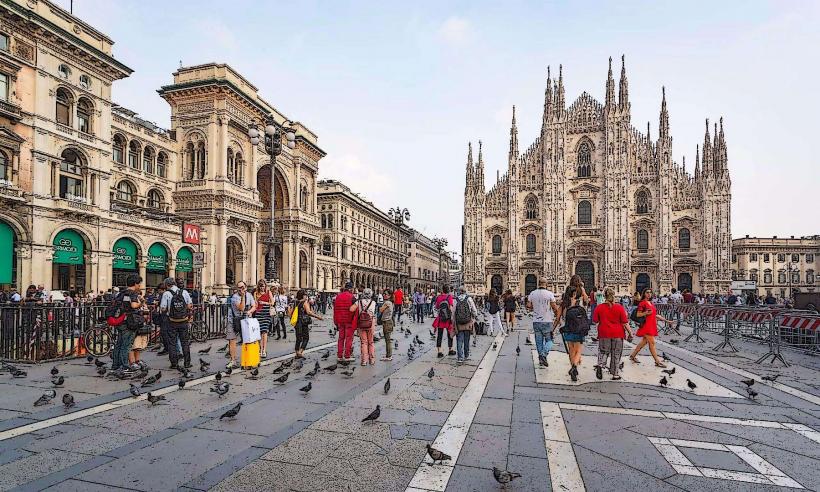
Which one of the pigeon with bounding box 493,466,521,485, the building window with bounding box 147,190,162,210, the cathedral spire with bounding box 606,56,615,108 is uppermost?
the cathedral spire with bounding box 606,56,615,108

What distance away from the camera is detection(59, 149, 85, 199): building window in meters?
24.4

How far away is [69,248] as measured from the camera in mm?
24109

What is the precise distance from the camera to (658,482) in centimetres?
409

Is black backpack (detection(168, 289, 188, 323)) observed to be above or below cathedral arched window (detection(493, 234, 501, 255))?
below

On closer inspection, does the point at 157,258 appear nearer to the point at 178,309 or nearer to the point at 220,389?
the point at 178,309

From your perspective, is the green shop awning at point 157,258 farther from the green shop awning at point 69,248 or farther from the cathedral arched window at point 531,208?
the cathedral arched window at point 531,208

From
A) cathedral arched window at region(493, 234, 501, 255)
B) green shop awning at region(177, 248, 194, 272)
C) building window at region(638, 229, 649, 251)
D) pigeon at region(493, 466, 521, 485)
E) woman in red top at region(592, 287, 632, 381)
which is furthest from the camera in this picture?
cathedral arched window at region(493, 234, 501, 255)

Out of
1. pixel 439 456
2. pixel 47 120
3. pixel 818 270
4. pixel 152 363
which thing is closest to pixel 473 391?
pixel 439 456

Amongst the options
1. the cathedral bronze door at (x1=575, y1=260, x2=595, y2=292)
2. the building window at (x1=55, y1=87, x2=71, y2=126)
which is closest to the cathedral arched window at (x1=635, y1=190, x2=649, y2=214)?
the cathedral bronze door at (x1=575, y1=260, x2=595, y2=292)

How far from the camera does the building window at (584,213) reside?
50969 mm

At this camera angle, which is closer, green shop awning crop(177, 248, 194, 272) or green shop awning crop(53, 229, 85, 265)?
green shop awning crop(53, 229, 85, 265)

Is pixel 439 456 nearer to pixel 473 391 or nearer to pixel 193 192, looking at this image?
pixel 473 391

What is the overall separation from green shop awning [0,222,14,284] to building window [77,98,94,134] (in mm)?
6786

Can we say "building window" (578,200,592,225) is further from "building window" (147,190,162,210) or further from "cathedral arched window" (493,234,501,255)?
"building window" (147,190,162,210)
